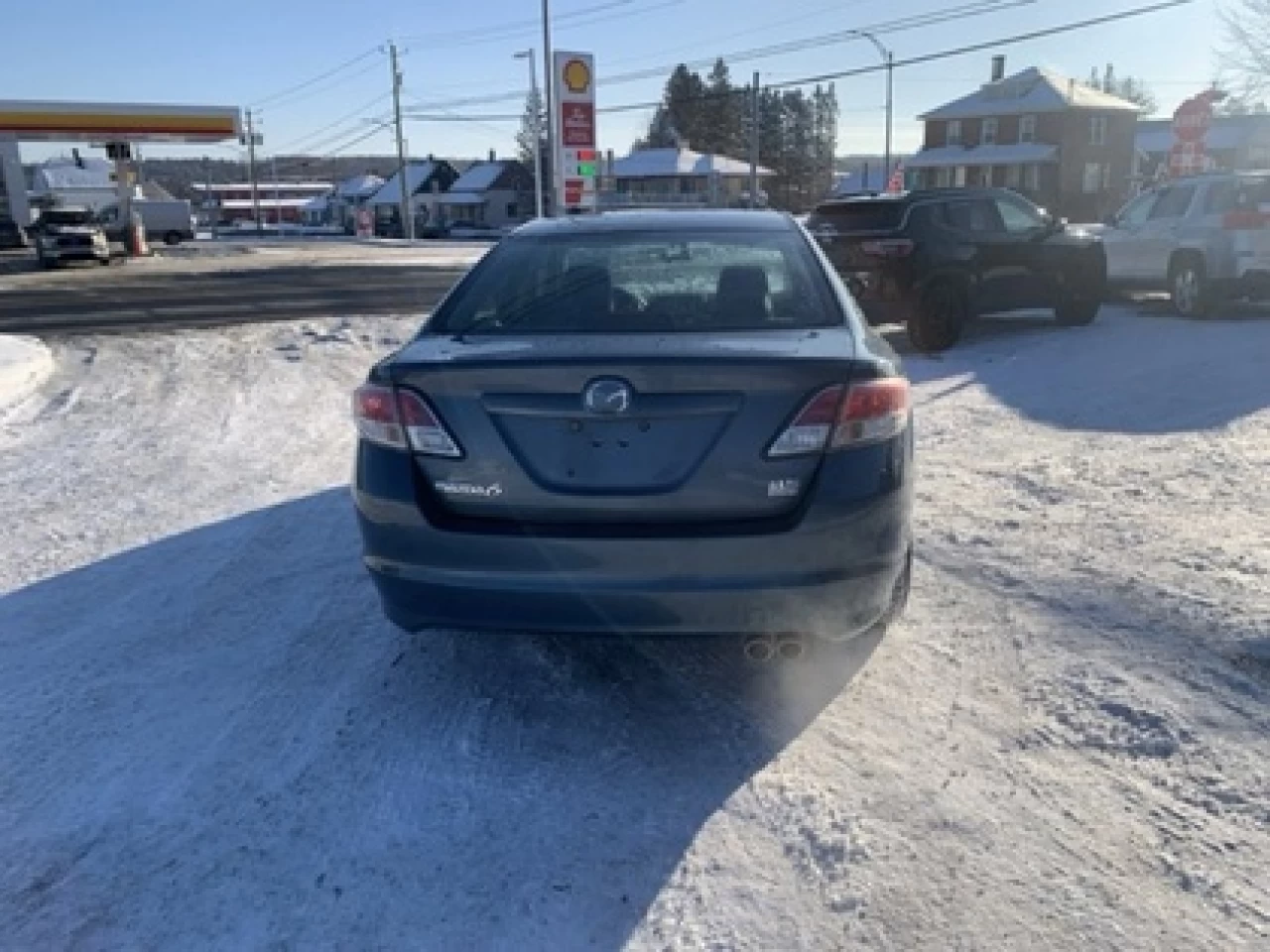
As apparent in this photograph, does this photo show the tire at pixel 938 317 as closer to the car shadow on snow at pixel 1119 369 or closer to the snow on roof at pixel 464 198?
the car shadow on snow at pixel 1119 369

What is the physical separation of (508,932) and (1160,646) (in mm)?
2745

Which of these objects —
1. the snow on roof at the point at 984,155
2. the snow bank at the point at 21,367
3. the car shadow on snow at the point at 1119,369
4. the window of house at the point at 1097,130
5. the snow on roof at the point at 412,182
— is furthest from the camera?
the snow on roof at the point at 412,182

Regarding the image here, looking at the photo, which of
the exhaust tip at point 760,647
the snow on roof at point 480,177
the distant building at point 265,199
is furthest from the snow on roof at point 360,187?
the exhaust tip at point 760,647

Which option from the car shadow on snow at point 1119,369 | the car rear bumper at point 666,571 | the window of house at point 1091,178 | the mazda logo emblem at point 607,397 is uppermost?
the window of house at point 1091,178

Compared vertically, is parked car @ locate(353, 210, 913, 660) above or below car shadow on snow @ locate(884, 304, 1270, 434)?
above

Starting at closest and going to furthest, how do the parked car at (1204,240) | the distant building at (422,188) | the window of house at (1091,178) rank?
the parked car at (1204,240)
the window of house at (1091,178)
the distant building at (422,188)

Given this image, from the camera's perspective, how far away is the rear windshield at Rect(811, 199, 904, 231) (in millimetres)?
10828

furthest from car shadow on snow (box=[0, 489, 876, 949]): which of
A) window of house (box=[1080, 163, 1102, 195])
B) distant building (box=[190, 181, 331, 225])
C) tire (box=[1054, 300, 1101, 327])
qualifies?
distant building (box=[190, 181, 331, 225])

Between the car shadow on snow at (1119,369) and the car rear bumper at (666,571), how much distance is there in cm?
498

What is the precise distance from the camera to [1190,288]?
12.5 m

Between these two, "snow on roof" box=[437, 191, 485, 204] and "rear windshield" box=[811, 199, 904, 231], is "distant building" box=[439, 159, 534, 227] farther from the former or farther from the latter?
"rear windshield" box=[811, 199, 904, 231]

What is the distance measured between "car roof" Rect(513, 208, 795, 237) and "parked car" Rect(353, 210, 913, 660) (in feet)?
3.71

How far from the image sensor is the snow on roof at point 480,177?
84562 millimetres

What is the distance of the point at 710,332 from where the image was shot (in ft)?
10.7
